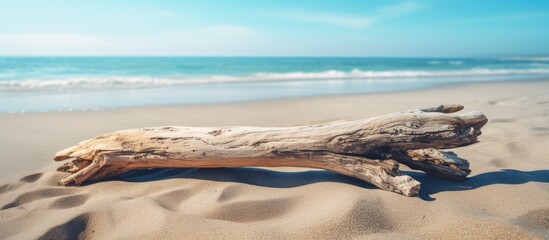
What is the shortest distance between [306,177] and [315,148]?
38cm

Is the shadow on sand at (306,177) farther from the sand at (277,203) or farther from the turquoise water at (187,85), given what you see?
the turquoise water at (187,85)

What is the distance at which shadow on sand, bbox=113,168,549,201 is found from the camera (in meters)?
2.82

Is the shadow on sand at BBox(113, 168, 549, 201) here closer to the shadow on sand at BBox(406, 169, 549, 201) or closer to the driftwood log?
the shadow on sand at BBox(406, 169, 549, 201)

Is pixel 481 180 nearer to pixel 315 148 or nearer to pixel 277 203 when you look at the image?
pixel 315 148

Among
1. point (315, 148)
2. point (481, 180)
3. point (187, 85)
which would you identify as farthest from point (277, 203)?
point (187, 85)

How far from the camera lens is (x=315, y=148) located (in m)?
2.86

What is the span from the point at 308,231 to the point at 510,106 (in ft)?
21.2

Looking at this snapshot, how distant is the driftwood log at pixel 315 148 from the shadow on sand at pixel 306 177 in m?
0.10

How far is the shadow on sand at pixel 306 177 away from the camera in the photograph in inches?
111

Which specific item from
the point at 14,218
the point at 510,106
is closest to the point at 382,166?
the point at 14,218

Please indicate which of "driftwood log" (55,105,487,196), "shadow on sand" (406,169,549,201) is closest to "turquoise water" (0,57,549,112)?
"driftwood log" (55,105,487,196)

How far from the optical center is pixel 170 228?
2236mm

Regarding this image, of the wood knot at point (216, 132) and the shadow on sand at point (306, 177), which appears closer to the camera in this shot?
the shadow on sand at point (306, 177)

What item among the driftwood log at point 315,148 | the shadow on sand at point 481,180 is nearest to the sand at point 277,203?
the shadow on sand at point 481,180
